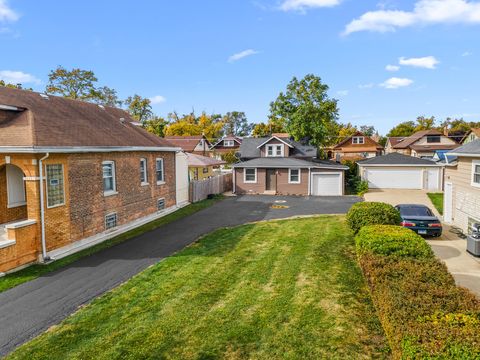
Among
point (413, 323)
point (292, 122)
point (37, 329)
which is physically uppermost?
point (292, 122)

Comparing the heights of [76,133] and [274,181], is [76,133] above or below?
above

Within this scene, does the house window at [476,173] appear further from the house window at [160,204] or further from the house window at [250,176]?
the house window at [250,176]

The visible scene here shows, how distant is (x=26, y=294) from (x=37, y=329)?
2423mm

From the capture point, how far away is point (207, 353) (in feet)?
21.5

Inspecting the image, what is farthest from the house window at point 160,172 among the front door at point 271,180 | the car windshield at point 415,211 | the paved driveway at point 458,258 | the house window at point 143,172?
the paved driveway at point 458,258

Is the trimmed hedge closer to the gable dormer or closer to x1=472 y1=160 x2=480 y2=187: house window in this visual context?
x1=472 y1=160 x2=480 y2=187: house window

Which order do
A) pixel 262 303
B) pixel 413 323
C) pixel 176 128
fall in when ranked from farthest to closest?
pixel 176 128 → pixel 262 303 → pixel 413 323

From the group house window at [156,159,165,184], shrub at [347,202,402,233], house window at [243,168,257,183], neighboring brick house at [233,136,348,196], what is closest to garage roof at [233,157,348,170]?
neighboring brick house at [233,136,348,196]

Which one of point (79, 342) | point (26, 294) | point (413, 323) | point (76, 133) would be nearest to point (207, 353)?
point (79, 342)

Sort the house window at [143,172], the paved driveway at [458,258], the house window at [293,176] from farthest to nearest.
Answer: the house window at [293,176], the house window at [143,172], the paved driveway at [458,258]

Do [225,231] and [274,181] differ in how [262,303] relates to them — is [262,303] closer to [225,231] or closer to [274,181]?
[225,231]

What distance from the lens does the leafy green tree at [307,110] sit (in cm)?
4603

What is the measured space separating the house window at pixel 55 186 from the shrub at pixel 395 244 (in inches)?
448

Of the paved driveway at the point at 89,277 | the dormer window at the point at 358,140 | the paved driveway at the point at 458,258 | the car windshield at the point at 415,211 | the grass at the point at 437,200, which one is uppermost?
the dormer window at the point at 358,140
